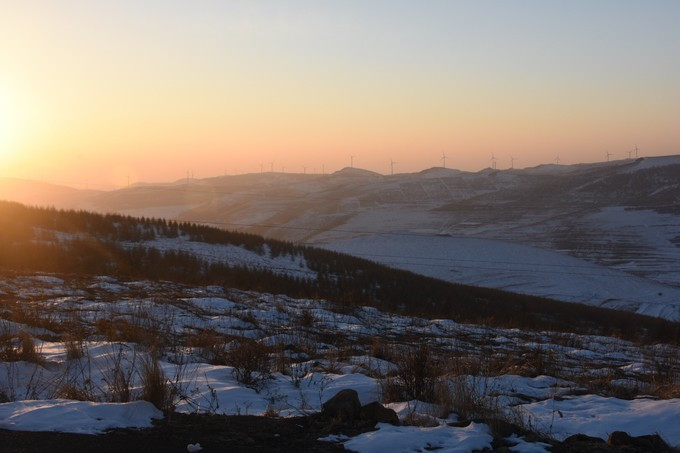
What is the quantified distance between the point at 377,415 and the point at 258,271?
88.5 ft

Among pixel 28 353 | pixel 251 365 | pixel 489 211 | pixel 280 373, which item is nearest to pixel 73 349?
pixel 28 353

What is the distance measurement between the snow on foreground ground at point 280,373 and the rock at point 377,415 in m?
0.16

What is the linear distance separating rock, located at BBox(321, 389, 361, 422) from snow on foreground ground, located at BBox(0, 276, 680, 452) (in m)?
0.29

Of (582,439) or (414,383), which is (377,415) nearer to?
(414,383)

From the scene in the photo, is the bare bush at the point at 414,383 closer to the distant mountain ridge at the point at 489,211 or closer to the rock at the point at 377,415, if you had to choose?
the rock at the point at 377,415

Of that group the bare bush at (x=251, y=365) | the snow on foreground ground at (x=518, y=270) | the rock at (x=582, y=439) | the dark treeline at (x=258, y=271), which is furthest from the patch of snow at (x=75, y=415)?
the snow on foreground ground at (x=518, y=270)

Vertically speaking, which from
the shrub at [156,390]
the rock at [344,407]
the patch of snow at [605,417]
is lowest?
the patch of snow at [605,417]

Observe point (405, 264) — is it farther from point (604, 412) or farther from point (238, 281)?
point (604, 412)

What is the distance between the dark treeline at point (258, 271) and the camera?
83.4 feet

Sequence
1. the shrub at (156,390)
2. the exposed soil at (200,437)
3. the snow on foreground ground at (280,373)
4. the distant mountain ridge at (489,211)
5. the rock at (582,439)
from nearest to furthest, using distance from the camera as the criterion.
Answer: the exposed soil at (200,437)
the rock at (582,439)
the snow on foreground ground at (280,373)
the shrub at (156,390)
the distant mountain ridge at (489,211)

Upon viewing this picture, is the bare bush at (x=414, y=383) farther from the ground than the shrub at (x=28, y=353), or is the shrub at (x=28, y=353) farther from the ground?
the shrub at (x=28, y=353)

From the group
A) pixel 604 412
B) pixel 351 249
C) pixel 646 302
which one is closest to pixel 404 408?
pixel 604 412

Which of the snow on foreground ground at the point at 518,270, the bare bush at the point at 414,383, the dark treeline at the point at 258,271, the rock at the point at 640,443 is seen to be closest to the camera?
the rock at the point at 640,443

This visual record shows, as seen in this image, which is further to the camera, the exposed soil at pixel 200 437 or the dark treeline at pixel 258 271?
the dark treeline at pixel 258 271
